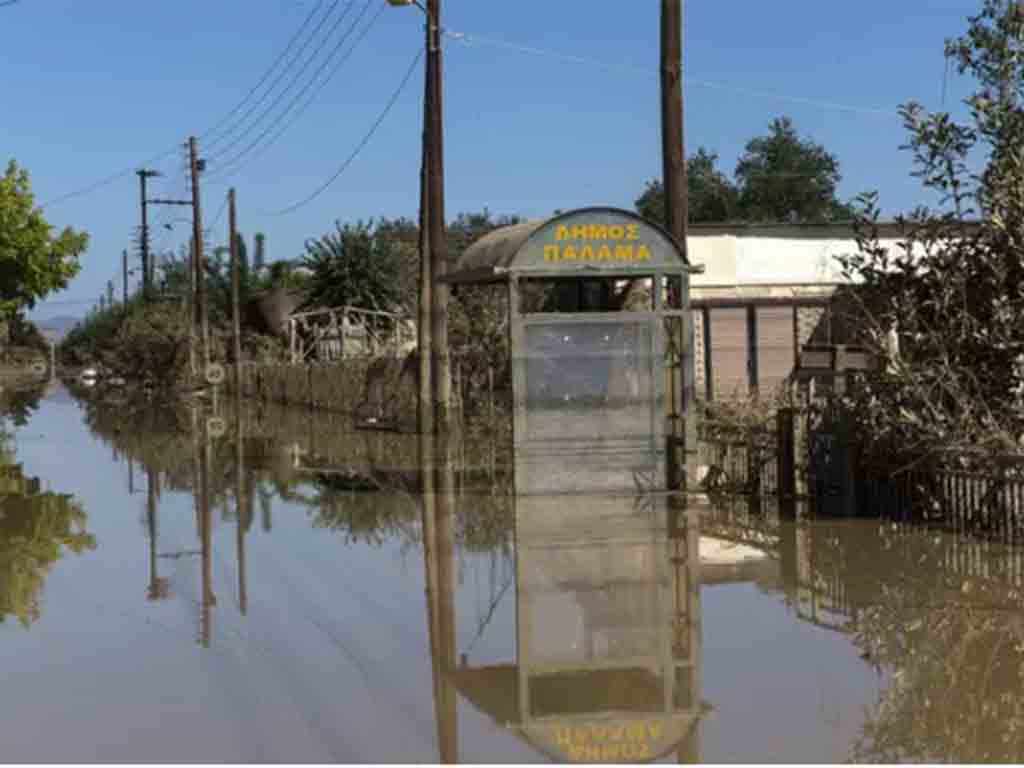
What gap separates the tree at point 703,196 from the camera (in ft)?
219

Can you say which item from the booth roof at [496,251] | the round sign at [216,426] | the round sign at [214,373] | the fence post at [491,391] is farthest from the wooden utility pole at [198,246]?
the booth roof at [496,251]

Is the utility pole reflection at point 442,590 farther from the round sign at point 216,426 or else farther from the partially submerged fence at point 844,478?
the round sign at point 216,426

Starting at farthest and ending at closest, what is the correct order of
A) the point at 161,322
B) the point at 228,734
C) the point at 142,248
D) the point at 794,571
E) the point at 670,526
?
the point at 142,248, the point at 161,322, the point at 670,526, the point at 794,571, the point at 228,734

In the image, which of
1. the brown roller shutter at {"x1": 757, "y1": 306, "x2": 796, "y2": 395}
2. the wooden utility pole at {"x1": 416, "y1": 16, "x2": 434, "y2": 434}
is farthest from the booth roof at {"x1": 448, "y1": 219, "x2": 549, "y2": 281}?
the brown roller shutter at {"x1": 757, "y1": 306, "x2": 796, "y2": 395}

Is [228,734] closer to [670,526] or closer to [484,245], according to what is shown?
[670,526]

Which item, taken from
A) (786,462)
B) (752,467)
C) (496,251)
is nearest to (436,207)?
(496,251)

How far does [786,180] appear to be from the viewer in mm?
68062

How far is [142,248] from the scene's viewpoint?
9900cm

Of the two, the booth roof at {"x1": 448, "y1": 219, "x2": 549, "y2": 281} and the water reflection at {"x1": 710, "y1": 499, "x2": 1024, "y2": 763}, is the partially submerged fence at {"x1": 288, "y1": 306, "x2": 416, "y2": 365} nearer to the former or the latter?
the booth roof at {"x1": 448, "y1": 219, "x2": 549, "y2": 281}

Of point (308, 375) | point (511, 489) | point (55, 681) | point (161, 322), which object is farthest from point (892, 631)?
point (161, 322)

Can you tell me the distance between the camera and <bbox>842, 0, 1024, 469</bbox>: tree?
1341 centimetres

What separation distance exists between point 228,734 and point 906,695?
365 centimetres

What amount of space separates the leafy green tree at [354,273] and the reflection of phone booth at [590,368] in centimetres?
3780

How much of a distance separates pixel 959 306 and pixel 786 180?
181ft
